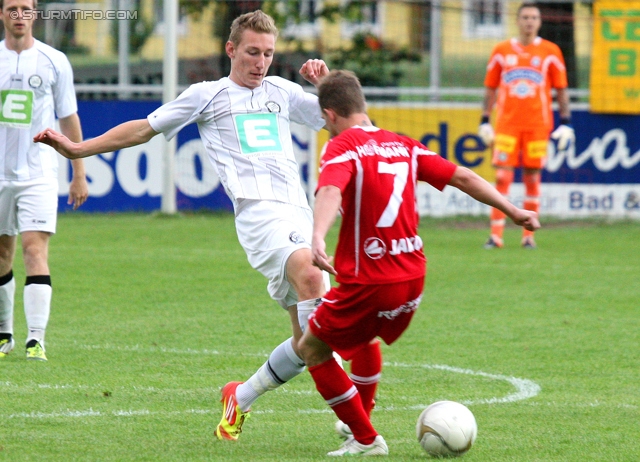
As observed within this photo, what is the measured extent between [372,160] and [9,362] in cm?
307

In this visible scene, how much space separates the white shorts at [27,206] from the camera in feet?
22.1

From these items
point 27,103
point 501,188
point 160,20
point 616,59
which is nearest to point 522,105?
point 501,188

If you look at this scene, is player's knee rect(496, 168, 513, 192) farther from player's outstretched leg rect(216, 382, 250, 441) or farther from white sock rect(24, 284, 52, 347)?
player's outstretched leg rect(216, 382, 250, 441)

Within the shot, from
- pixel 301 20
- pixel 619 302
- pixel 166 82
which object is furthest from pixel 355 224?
pixel 301 20

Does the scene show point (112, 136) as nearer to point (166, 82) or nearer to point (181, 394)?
point (181, 394)

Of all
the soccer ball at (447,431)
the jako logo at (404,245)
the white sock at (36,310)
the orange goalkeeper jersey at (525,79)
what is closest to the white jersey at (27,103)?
the white sock at (36,310)

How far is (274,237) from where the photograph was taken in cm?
522


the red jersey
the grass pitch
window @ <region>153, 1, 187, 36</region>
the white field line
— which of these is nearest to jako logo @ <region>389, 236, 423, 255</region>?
the red jersey

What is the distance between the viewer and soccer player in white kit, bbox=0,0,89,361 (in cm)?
674

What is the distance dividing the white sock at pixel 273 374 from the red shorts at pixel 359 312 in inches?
16.3

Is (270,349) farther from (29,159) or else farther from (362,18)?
(362,18)

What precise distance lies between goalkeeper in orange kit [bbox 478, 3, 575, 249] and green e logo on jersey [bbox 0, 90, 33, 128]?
6.67m

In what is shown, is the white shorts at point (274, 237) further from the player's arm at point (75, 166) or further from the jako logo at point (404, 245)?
the player's arm at point (75, 166)

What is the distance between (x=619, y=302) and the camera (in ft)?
30.1
